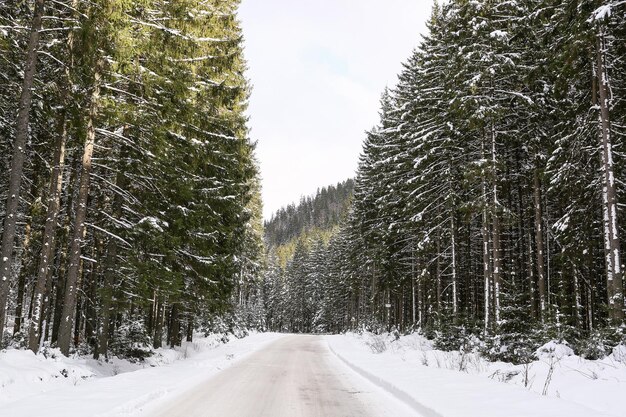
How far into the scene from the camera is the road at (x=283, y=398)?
7488mm

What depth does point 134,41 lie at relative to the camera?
1168cm

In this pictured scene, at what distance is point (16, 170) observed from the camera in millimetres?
10898

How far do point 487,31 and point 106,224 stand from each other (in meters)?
17.4

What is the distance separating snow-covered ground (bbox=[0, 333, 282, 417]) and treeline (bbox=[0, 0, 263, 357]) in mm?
1404

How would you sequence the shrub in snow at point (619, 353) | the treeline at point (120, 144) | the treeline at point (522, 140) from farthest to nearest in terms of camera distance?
the treeline at point (522, 140)
the treeline at point (120, 144)
the shrub in snow at point (619, 353)

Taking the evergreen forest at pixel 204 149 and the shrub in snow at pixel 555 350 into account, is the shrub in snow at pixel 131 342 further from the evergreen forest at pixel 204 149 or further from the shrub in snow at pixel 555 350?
the shrub in snow at pixel 555 350

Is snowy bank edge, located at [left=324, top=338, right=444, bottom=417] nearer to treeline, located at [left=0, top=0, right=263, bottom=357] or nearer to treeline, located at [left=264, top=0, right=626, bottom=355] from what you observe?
treeline, located at [left=264, top=0, right=626, bottom=355]

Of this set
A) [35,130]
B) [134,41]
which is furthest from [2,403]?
[35,130]

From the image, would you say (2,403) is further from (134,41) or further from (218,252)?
(218,252)

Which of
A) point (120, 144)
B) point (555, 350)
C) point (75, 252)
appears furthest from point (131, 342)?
point (555, 350)

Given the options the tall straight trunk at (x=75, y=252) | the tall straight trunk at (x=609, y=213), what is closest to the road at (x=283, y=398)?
the tall straight trunk at (x=75, y=252)

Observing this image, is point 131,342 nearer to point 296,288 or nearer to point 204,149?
point 204,149

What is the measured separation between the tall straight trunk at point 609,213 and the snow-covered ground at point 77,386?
38.8 ft

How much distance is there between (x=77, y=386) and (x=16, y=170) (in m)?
5.57
